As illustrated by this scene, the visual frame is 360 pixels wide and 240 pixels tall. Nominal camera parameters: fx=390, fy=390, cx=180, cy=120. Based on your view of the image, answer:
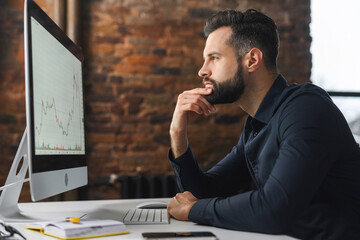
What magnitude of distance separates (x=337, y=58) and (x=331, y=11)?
1.31 ft

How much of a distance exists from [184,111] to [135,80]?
4.49ft

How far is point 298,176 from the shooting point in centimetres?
104

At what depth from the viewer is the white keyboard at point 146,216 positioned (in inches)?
45.0

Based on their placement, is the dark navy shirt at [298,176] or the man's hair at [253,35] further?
the man's hair at [253,35]

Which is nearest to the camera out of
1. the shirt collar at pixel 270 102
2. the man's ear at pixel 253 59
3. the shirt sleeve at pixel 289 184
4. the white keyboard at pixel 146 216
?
the shirt sleeve at pixel 289 184

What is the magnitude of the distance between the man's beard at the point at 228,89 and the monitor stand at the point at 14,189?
729 mm

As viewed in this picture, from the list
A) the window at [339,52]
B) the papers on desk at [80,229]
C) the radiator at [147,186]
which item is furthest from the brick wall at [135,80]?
the papers on desk at [80,229]

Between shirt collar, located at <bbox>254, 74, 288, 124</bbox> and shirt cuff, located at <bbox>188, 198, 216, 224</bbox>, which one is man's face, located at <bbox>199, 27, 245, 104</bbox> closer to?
shirt collar, located at <bbox>254, 74, 288, 124</bbox>

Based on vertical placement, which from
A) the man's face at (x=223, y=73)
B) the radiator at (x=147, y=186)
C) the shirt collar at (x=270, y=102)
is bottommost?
the radiator at (x=147, y=186)

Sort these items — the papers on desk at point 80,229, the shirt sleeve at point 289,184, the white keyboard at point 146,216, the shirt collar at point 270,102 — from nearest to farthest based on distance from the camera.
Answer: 1. the papers on desk at point 80,229
2. the shirt sleeve at point 289,184
3. the white keyboard at point 146,216
4. the shirt collar at point 270,102

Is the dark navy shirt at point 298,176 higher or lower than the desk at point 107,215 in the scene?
→ higher

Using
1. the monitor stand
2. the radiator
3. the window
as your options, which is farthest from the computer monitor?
the window

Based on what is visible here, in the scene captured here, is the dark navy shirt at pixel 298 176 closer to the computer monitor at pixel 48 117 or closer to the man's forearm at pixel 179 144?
the man's forearm at pixel 179 144

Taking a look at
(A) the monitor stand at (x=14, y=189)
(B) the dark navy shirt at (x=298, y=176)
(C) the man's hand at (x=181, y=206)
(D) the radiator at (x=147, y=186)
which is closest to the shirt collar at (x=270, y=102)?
(B) the dark navy shirt at (x=298, y=176)
